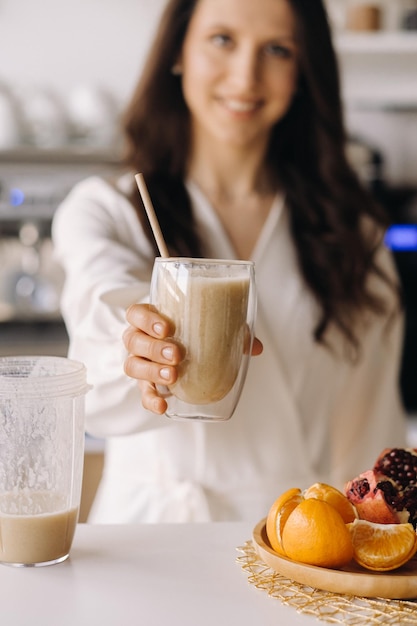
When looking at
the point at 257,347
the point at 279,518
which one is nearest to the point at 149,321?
the point at 257,347

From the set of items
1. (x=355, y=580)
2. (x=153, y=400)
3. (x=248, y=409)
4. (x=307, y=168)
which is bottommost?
(x=248, y=409)

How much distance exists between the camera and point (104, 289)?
4.34 feet

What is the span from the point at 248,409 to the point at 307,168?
1.93 feet

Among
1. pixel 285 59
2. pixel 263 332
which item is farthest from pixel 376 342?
pixel 285 59

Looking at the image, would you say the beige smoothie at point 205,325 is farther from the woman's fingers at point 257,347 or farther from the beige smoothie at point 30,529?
the beige smoothie at point 30,529

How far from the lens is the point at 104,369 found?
1.33 meters

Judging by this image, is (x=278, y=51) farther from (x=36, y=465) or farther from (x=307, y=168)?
(x=36, y=465)

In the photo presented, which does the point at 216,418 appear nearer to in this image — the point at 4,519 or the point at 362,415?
the point at 4,519

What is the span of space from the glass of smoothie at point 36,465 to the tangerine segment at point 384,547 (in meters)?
0.32

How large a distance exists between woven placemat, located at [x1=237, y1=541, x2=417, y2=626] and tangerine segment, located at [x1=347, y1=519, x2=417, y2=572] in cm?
4

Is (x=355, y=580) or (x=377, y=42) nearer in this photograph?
(x=355, y=580)

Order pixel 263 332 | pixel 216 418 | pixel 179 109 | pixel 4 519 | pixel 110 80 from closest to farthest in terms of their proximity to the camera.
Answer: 1. pixel 4 519
2. pixel 216 418
3. pixel 263 332
4. pixel 179 109
5. pixel 110 80

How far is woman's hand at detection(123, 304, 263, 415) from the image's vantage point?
0.96m

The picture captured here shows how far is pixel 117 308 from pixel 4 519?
46 centimetres
